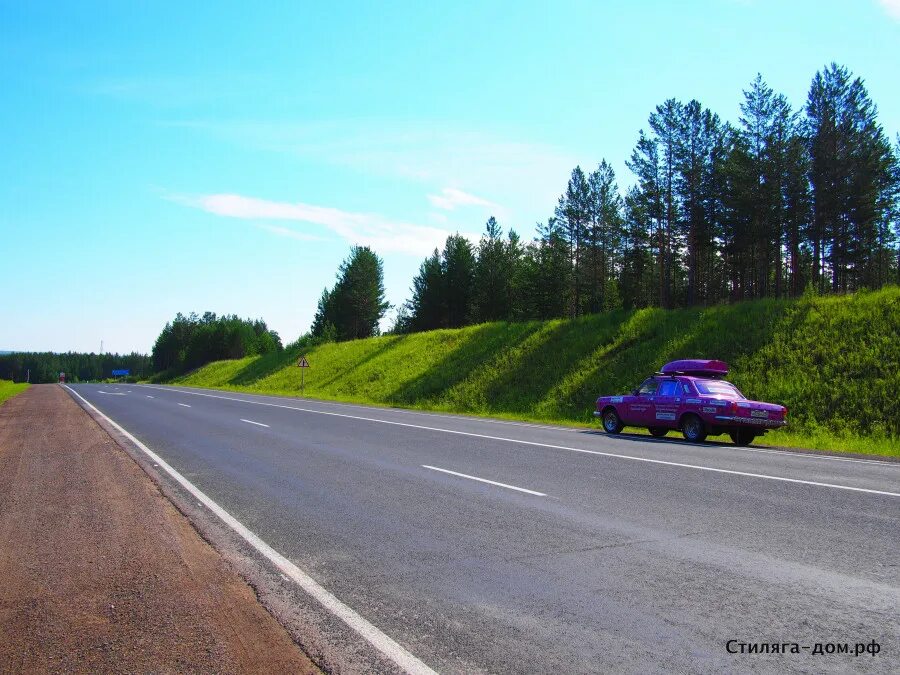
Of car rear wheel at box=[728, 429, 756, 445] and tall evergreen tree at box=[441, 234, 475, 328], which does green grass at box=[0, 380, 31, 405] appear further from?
tall evergreen tree at box=[441, 234, 475, 328]

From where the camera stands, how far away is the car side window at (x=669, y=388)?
16359 mm

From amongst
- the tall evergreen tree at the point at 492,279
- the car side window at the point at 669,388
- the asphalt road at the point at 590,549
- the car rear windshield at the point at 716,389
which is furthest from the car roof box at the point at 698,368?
the tall evergreen tree at the point at 492,279

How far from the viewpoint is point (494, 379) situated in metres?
33.8

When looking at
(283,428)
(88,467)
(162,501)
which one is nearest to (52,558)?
(162,501)

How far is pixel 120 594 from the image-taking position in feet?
15.1

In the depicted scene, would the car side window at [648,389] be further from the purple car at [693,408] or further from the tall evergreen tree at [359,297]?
the tall evergreen tree at [359,297]

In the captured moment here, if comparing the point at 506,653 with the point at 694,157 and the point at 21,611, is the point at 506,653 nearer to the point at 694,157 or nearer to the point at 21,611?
the point at 21,611

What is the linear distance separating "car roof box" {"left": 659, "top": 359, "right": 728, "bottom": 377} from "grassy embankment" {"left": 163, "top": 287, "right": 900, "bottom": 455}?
6.98 ft

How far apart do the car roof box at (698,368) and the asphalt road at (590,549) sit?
17.6ft

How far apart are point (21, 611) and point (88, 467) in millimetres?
7035

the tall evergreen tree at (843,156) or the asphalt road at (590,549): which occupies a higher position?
the tall evergreen tree at (843,156)

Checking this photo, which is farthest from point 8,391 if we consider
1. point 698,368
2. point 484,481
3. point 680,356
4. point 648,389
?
point 484,481

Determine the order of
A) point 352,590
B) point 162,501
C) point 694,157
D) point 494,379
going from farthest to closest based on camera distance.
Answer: point 694,157
point 494,379
point 162,501
point 352,590

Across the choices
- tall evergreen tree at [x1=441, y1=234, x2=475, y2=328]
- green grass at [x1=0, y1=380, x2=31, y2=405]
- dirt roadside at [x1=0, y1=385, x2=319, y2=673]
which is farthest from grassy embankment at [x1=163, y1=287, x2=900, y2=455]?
tall evergreen tree at [x1=441, y1=234, x2=475, y2=328]
